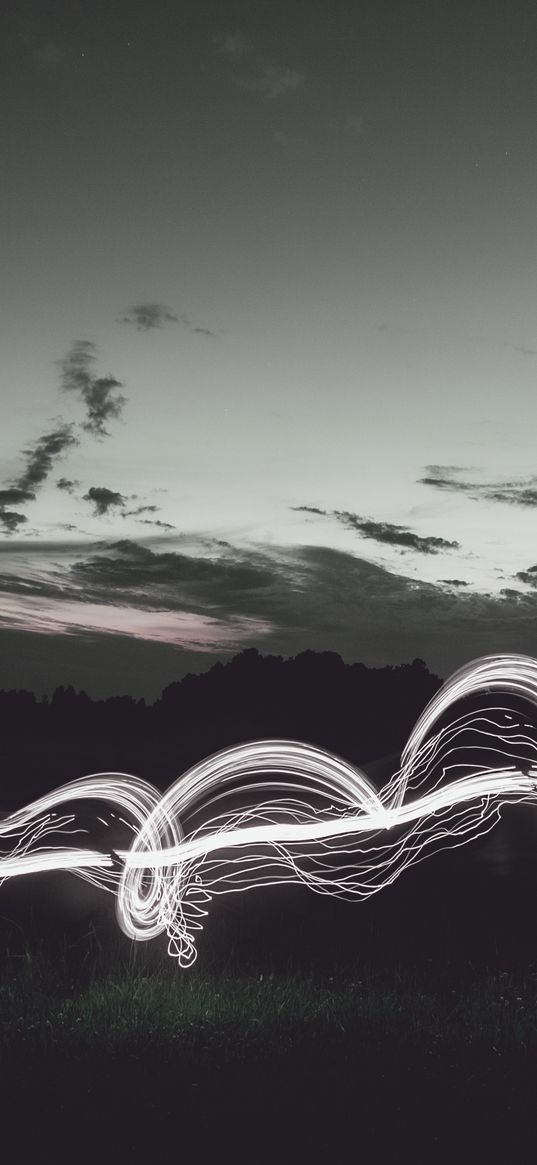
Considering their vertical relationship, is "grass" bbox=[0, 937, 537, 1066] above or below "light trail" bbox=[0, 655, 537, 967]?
below

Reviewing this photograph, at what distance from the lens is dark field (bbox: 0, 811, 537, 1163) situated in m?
5.09

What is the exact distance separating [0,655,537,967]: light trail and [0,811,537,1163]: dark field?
13.8 inches

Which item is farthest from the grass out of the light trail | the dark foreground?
the light trail

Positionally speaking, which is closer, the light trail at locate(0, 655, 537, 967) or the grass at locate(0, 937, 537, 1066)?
the grass at locate(0, 937, 537, 1066)

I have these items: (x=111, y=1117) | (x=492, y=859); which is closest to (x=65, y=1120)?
(x=111, y=1117)

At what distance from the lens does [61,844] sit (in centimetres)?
930

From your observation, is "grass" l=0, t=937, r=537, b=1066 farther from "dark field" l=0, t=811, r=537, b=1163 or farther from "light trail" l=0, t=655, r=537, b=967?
"light trail" l=0, t=655, r=537, b=967

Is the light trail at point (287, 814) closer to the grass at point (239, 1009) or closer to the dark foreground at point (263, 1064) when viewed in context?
the grass at point (239, 1009)

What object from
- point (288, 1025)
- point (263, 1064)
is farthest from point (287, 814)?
point (263, 1064)

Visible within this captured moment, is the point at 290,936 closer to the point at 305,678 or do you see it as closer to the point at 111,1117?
the point at 111,1117

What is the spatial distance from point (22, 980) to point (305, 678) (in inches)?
317

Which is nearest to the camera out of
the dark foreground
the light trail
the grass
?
the dark foreground

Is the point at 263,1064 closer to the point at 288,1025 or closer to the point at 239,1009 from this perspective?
the point at 288,1025

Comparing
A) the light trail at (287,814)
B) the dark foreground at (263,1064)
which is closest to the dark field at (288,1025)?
the dark foreground at (263,1064)
